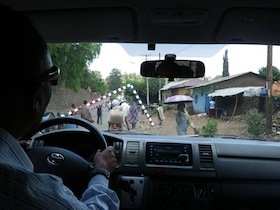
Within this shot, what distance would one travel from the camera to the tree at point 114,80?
6641mm

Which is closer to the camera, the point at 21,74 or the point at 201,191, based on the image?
the point at 21,74

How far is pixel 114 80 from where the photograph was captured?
22.8 ft

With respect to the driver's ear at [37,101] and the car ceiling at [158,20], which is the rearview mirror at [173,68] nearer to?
the car ceiling at [158,20]

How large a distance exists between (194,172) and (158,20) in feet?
4.49

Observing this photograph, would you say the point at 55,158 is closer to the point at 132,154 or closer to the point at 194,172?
the point at 132,154

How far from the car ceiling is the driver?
155 cm

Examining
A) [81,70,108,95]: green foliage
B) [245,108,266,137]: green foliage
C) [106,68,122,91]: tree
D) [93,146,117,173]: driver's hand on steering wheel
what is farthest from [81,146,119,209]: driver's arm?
[81,70,108,95]: green foliage

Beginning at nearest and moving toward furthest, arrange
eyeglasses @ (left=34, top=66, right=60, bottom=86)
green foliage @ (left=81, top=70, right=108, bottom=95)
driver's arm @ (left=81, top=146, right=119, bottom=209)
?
eyeglasses @ (left=34, top=66, right=60, bottom=86)
driver's arm @ (left=81, top=146, right=119, bottom=209)
green foliage @ (left=81, top=70, right=108, bottom=95)

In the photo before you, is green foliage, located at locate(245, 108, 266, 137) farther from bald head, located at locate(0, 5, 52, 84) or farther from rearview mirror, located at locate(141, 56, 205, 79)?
bald head, located at locate(0, 5, 52, 84)

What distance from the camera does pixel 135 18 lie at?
284cm

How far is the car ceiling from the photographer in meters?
2.64

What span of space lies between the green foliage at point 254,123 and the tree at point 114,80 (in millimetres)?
2524

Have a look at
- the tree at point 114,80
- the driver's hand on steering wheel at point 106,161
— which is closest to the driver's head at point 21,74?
the driver's hand on steering wheel at point 106,161

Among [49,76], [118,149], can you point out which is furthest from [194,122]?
[49,76]
